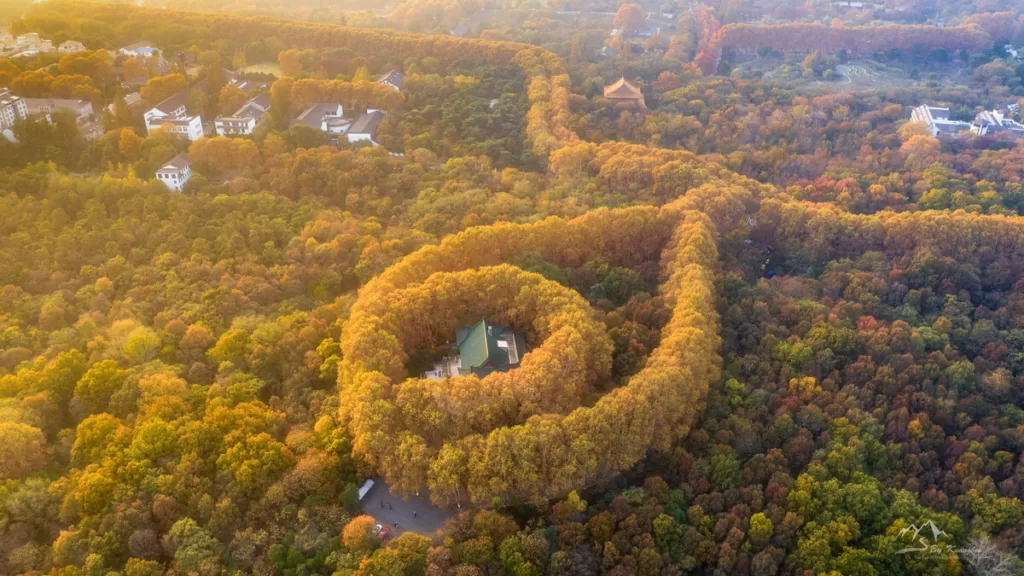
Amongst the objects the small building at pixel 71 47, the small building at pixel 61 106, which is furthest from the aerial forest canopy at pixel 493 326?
the small building at pixel 61 106

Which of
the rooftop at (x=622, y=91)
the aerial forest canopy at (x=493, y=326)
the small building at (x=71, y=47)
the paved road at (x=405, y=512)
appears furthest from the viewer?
the rooftop at (x=622, y=91)

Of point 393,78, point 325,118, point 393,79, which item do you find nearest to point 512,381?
point 325,118

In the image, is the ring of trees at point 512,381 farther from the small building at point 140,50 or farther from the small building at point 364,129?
the small building at point 140,50

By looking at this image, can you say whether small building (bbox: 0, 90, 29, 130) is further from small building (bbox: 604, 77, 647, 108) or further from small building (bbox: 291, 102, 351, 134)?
small building (bbox: 604, 77, 647, 108)

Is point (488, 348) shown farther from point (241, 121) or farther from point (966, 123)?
point (966, 123)

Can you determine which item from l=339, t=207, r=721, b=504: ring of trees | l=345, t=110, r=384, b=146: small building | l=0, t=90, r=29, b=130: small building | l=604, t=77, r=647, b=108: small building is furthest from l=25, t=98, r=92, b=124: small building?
l=604, t=77, r=647, b=108: small building

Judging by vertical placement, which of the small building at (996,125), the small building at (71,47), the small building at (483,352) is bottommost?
the small building at (483,352)
